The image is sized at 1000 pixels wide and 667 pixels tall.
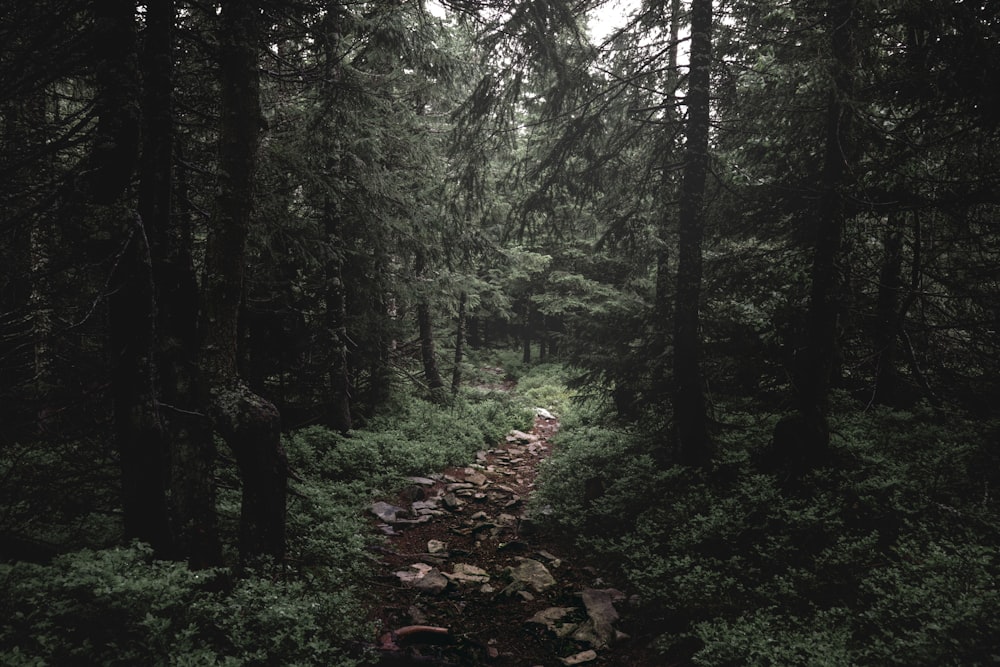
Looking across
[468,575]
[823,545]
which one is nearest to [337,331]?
[468,575]

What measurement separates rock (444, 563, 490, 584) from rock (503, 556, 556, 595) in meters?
0.42

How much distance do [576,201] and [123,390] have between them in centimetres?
827

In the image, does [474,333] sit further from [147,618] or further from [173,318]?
[147,618]

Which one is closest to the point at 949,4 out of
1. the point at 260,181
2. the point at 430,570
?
the point at 260,181

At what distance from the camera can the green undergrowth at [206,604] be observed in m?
3.85

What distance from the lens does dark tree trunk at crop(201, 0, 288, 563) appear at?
18.8 feet

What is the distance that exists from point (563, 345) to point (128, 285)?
1011cm

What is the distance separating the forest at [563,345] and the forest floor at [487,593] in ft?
0.22

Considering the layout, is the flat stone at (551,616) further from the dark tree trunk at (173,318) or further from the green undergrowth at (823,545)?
the dark tree trunk at (173,318)

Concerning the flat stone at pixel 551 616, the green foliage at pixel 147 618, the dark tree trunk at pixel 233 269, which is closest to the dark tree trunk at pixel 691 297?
the flat stone at pixel 551 616

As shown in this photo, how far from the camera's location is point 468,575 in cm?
773

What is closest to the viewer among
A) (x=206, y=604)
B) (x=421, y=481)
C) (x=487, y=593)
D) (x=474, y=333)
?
(x=206, y=604)

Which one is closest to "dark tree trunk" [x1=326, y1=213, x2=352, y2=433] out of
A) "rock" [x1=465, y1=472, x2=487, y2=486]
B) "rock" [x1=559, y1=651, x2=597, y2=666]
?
"rock" [x1=465, y1=472, x2=487, y2=486]

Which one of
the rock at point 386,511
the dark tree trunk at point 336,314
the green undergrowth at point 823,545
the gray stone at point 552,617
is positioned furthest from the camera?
the dark tree trunk at point 336,314
